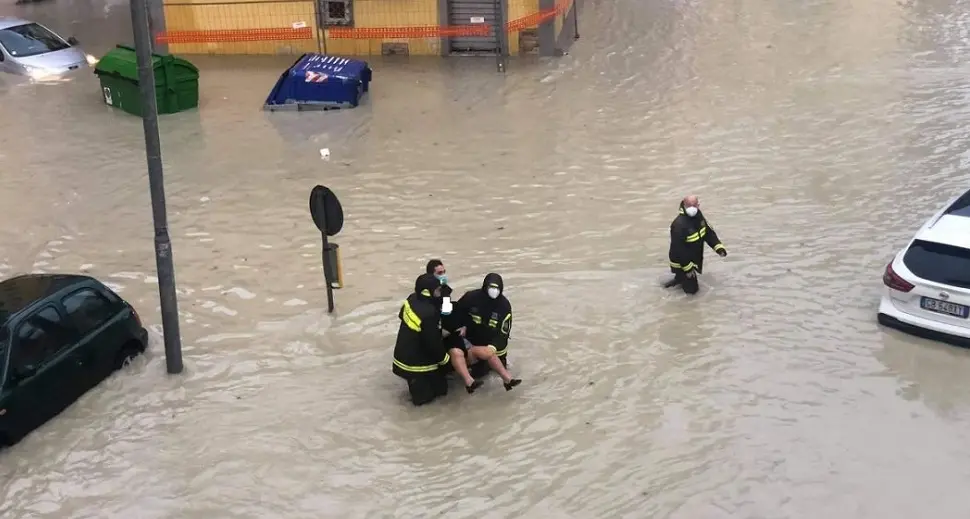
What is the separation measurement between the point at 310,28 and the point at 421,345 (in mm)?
14917

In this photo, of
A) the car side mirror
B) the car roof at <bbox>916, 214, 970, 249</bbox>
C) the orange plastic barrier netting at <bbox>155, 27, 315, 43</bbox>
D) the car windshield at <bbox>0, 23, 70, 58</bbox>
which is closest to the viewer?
the car side mirror

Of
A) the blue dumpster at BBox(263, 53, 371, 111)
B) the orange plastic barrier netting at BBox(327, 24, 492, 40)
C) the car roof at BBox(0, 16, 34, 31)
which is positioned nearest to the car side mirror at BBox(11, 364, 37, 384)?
the blue dumpster at BBox(263, 53, 371, 111)

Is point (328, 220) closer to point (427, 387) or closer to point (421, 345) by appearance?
point (421, 345)

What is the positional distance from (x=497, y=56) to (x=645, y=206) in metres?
8.63

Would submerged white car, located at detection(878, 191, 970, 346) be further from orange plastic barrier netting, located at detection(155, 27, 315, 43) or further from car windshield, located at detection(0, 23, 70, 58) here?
car windshield, located at detection(0, 23, 70, 58)

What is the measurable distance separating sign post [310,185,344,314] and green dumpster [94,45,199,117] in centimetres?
879

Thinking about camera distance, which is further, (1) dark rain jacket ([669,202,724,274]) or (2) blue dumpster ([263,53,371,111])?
(2) blue dumpster ([263,53,371,111])

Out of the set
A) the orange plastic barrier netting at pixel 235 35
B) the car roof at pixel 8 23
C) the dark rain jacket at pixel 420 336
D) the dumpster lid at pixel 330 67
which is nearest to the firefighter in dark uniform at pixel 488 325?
the dark rain jacket at pixel 420 336

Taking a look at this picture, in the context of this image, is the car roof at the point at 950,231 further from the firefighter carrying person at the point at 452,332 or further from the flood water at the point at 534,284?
the firefighter carrying person at the point at 452,332

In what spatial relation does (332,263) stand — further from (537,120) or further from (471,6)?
(471,6)

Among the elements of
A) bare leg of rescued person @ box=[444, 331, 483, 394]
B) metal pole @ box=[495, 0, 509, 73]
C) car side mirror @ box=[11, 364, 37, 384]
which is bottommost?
bare leg of rescued person @ box=[444, 331, 483, 394]

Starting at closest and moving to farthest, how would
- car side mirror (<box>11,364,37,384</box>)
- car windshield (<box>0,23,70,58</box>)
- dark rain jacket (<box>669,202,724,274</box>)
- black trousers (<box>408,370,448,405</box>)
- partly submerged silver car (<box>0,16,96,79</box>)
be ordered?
1. car side mirror (<box>11,364,37,384</box>)
2. black trousers (<box>408,370,448,405</box>)
3. dark rain jacket (<box>669,202,724,274</box>)
4. partly submerged silver car (<box>0,16,96,79</box>)
5. car windshield (<box>0,23,70,58</box>)

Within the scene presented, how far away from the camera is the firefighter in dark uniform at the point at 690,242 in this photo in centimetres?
1124

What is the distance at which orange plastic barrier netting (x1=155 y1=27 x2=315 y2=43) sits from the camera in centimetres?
2262
